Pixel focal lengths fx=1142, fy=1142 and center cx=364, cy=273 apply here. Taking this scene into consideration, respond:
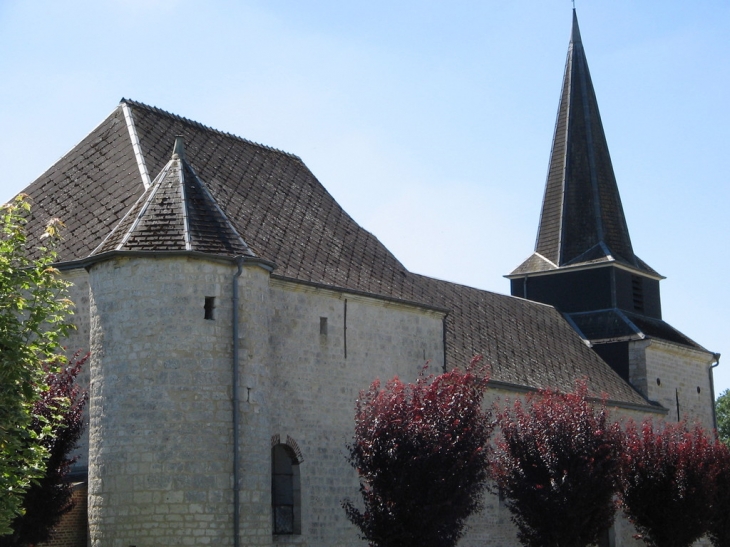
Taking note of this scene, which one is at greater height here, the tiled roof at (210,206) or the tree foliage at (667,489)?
the tiled roof at (210,206)

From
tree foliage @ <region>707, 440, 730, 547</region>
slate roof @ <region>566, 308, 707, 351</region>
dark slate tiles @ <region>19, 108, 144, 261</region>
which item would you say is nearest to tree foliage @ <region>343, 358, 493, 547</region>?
dark slate tiles @ <region>19, 108, 144, 261</region>

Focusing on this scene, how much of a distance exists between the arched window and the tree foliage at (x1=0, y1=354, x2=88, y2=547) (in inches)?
152

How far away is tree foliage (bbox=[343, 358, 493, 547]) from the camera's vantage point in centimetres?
1806

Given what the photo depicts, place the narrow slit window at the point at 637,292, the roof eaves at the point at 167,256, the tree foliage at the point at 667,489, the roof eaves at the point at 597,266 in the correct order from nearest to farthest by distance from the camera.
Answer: the roof eaves at the point at 167,256, the tree foliage at the point at 667,489, the roof eaves at the point at 597,266, the narrow slit window at the point at 637,292

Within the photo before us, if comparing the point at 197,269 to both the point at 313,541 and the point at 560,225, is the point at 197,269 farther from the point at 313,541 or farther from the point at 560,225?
the point at 560,225

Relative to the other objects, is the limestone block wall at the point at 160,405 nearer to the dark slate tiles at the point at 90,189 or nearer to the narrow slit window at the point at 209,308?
the narrow slit window at the point at 209,308

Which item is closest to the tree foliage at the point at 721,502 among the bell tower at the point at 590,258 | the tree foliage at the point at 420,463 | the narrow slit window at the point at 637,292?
the bell tower at the point at 590,258

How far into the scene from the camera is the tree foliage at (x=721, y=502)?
27344mm

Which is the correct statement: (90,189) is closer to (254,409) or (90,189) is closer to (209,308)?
(209,308)

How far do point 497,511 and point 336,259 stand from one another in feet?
24.3

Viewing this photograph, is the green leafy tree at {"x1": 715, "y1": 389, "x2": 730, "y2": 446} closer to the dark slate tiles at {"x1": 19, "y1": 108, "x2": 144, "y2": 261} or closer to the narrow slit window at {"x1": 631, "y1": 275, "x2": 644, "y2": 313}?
the narrow slit window at {"x1": 631, "y1": 275, "x2": 644, "y2": 313}

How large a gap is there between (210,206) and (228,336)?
235cm

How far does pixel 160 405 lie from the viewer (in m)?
16.9

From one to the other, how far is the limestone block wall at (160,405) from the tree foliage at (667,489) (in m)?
11.2
